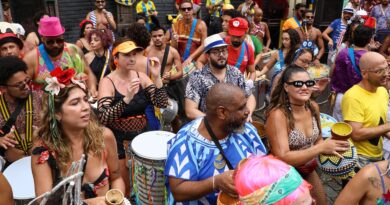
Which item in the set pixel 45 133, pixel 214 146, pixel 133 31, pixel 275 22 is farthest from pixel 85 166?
pixel 275 22

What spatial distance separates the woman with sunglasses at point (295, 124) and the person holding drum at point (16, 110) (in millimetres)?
2073

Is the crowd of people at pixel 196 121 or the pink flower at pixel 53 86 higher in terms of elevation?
the pink flower at pixel 53 86

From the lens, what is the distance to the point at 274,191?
1.81m

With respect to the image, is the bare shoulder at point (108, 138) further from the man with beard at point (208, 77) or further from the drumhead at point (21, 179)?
the man with beard at point (208, 77)

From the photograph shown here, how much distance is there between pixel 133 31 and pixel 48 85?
292 cm

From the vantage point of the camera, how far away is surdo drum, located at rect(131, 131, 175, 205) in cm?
340

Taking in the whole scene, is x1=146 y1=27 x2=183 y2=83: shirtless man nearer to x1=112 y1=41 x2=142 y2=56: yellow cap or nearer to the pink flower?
x1=112 y1=41 x2=142 y2=56: yellow cap

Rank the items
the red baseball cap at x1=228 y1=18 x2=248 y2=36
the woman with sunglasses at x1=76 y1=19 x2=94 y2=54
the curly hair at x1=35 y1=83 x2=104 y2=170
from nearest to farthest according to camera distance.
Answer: the curly hair at x1=35 y1=83 x2=104 y2=170, the red baseball cap at x1=228 y1=18 x2=248 y2=36, the woman with sunglasses at x1=76 y1=19 x2=94 y2=54

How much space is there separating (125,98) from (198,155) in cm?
141

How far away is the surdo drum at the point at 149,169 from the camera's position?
3.40 metres

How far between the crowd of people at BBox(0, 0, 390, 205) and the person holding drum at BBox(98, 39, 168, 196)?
0.01 m

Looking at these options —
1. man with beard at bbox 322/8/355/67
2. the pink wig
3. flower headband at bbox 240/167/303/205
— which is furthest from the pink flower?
man with beard at bbox 322/8/355/67

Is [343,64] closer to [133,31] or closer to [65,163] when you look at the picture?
[133,31]

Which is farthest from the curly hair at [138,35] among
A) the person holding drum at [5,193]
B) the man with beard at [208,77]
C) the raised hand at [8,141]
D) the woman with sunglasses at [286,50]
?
the person holding drum at [5,193]
